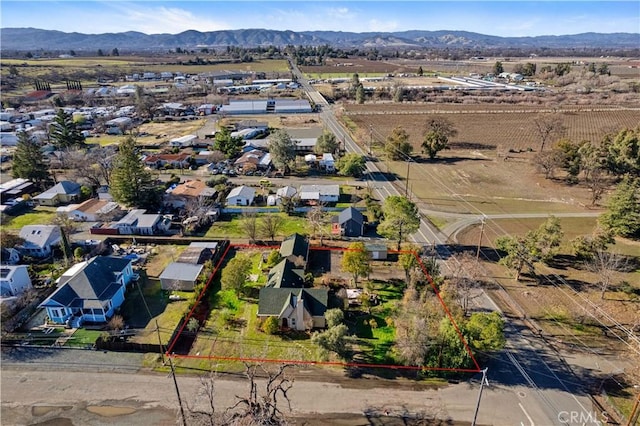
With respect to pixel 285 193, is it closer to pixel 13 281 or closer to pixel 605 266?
pixel 13 281

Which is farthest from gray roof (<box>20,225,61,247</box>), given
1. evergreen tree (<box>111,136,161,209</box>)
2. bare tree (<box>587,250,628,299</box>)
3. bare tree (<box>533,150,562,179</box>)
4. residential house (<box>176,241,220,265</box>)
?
bare tree (<box>533,150,562,179</box>)

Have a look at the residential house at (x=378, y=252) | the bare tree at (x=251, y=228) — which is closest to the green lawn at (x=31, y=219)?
the bare tree at (x=251, y=228)

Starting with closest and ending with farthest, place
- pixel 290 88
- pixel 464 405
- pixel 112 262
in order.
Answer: pixel 464 405, pixel 112 262, pixel 290 88

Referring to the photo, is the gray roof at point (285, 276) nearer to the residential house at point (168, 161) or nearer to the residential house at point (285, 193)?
the residential house at point (285, 193)

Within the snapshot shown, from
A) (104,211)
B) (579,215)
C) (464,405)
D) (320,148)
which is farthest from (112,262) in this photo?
(579,215)

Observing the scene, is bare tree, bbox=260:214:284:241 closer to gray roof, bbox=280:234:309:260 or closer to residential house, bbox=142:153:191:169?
gray roof, bbox=280:234:309:260

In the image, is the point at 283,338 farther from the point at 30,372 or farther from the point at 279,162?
the point at 279,162
